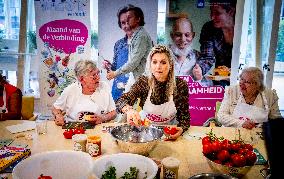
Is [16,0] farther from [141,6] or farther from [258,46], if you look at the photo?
[258,46]

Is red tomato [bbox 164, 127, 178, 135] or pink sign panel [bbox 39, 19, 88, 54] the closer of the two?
red tomato [bbox 164, 127, 178, 135]

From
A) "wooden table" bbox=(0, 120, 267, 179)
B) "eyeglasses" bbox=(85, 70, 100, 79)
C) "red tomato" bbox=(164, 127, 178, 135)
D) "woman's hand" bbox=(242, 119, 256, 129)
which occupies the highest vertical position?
"eyeglasses" bbox=(85, 70, 100, 79)

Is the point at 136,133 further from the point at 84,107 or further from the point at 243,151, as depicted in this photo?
the point at 84,107

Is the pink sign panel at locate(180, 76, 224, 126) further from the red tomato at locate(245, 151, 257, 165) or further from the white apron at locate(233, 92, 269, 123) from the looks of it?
the red tomato at locate(245, 151, 257, 165)

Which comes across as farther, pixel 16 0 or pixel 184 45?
pixel 16 0

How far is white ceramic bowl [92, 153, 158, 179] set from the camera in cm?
189

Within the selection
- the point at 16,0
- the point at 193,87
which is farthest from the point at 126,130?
the point at 16,0

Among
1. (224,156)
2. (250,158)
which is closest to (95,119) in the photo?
(224,156)

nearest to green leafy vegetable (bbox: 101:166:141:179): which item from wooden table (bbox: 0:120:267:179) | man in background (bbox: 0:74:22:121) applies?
wooden table (bbox: 0:120:267:179)

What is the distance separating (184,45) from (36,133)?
9.62ft

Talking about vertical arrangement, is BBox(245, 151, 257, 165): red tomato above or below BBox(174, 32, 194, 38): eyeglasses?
below

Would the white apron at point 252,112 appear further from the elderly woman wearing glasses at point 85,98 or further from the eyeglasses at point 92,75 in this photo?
the eyeglasses at point 92,75

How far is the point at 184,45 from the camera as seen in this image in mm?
4945

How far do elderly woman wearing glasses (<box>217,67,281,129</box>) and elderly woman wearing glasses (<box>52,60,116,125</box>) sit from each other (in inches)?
52.5
